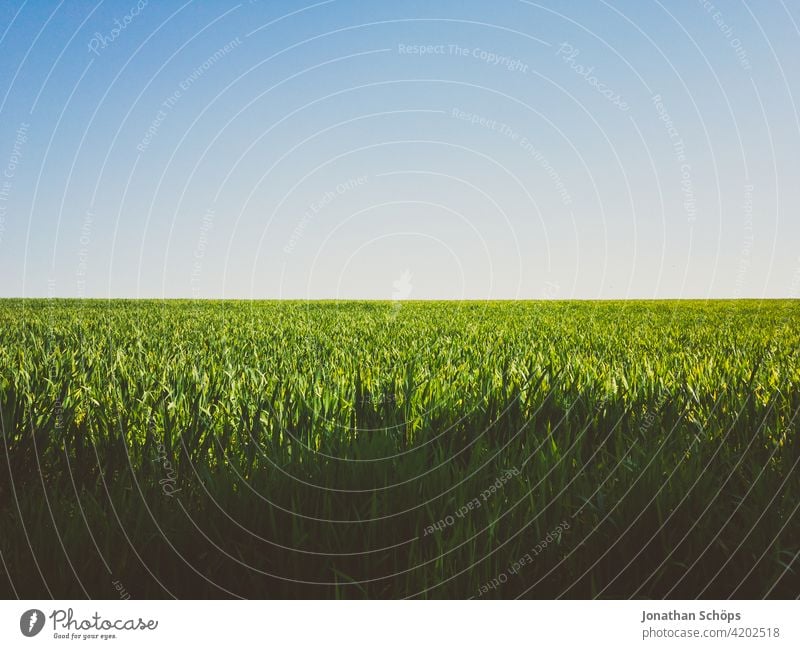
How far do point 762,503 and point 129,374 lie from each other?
4506mm

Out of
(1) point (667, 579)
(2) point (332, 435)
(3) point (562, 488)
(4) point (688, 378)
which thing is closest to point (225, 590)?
(2) point (332, 435)

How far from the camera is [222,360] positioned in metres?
5.88

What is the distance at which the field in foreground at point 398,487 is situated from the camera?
6.66 feet

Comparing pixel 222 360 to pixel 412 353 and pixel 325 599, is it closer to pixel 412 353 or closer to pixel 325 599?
pixel 412 353
